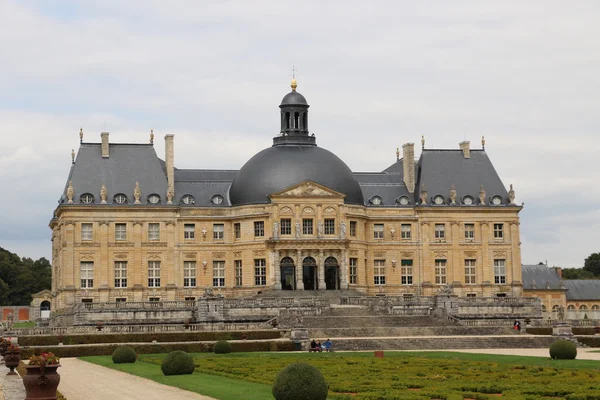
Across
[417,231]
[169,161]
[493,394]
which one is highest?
[169,161]

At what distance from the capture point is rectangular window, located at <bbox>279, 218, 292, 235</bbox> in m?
72.2

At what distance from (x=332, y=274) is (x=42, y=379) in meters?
49.9

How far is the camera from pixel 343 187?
73.8 m

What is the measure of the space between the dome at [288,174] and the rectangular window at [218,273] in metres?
4.53

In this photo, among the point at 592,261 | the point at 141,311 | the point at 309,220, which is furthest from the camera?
the point at 592,261

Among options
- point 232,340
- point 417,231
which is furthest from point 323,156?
point 232,340

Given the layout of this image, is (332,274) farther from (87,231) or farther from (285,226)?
(87,231)

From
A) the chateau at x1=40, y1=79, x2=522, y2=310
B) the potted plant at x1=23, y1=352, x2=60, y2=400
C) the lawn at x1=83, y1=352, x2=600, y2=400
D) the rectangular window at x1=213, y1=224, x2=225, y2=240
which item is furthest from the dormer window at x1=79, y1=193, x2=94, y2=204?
the potted plant at x1=23, y1=352, x2=60, y2=400

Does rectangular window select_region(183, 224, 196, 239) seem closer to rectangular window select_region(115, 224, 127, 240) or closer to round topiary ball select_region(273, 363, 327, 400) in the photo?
rectangular window select_region(115, 224, 127, 240)

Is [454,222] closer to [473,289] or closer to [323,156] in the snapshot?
[473,289]

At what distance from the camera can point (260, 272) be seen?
72.6 m

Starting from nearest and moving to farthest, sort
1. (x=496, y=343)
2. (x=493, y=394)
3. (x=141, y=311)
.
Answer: (x=493, y=394) < (x=496, y=343) < (x=141, y=311)

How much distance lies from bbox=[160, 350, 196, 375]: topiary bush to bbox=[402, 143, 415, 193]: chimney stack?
45.2 metres

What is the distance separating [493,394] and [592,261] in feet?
352
